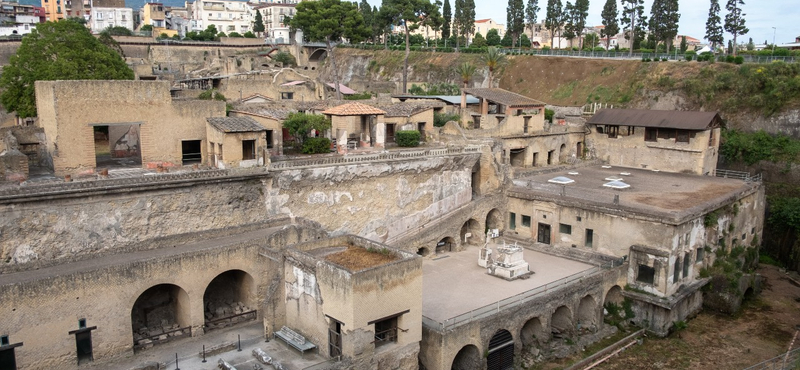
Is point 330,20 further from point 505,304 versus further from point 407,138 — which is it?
point 505,304

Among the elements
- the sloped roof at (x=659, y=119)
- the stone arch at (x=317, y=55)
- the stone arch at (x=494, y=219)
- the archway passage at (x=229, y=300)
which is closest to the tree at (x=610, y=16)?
the sloped roof at (x=659, y=119)

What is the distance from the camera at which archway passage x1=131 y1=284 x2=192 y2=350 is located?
76.7ft

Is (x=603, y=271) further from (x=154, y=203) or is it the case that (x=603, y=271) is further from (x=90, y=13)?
(x=90, y=13)

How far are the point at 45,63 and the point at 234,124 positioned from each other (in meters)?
13.8

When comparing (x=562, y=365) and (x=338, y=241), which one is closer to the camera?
(x=338, y=241)

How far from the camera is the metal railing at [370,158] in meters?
30.0

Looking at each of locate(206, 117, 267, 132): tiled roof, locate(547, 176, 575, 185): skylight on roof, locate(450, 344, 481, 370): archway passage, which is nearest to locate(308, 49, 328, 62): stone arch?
locate(547, 176, 575, 185): skylight on roof

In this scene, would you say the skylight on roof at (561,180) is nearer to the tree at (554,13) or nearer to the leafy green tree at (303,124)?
the leafy green tree at (303,124)

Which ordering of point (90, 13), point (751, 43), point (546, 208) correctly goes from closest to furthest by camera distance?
1. point (546, 208)
2. point (751, 43)
3. point (90, 13)

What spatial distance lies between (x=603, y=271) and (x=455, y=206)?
9772 millimetres

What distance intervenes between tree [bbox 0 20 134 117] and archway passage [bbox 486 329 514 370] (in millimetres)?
27100

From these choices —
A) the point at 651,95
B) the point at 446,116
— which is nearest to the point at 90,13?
the point at 446,116

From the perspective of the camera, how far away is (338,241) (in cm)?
2433

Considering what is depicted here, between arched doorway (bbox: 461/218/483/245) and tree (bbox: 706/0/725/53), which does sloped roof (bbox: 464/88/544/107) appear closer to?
arched doorway (bbox: 461/218/483/245)
